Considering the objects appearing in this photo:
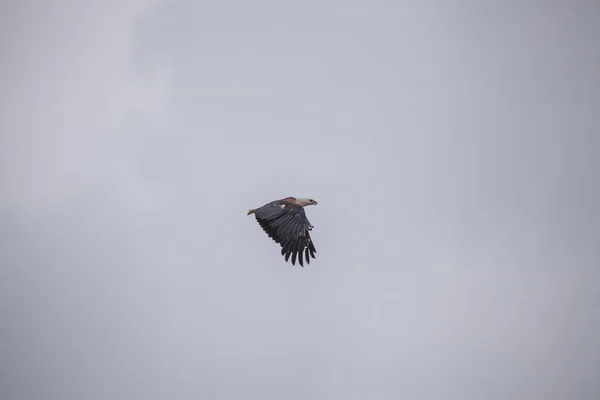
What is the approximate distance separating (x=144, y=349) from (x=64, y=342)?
113ft

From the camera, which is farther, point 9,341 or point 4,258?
point 9,341

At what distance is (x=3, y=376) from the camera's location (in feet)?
490

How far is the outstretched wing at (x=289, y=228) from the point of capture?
28109 millimetres

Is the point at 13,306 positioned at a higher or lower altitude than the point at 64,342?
higher

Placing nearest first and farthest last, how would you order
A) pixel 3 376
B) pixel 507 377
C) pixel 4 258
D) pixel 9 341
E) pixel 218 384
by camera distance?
pixel 507 377 < pixel 218 384 < pixel 4 258 < pixel 3 376 < pixel 9 341

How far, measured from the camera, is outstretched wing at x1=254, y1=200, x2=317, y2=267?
92.2 ft

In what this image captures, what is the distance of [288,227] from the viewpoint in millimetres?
28484

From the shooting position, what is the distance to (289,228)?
93.4 ft

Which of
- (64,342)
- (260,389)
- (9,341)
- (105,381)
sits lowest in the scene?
(260,389)

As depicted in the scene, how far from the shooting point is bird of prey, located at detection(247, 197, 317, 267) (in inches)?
1107

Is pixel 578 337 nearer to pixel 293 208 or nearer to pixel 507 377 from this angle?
pixel 507 377

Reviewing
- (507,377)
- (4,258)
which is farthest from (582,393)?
(4,258)

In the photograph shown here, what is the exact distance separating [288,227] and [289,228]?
63 millimetres

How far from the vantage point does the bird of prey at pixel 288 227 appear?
92.2 ft
